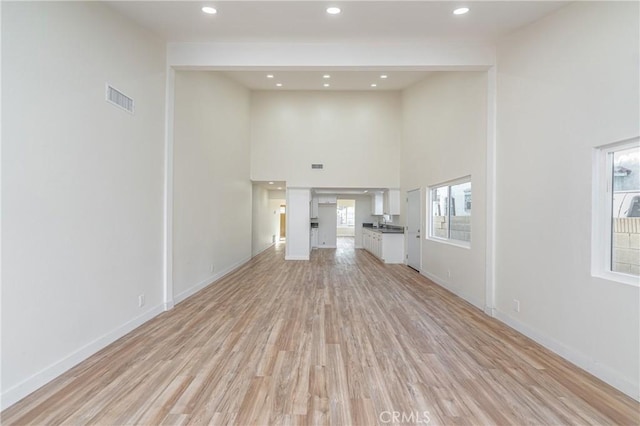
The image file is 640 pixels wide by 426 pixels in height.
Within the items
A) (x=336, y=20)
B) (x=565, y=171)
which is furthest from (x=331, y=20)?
(x=565, y=171)

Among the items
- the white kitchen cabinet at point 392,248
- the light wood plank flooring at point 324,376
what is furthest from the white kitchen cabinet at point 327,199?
the light wood plank flooring at point 324,376

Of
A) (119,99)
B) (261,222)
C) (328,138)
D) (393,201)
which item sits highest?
(328,138)

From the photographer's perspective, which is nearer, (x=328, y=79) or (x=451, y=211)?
(x=451, y=211)

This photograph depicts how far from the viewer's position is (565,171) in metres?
2.93

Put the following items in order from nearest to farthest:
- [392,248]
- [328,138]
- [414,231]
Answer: [414,231]
[392,248]
[328,138]

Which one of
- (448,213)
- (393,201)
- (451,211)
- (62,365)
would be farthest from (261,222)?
(62,365)

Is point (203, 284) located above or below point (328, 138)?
below

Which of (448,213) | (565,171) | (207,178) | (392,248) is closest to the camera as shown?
(565,171)

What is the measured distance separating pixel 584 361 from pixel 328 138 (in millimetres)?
7239

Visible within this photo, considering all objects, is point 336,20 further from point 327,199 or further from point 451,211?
point 327,199

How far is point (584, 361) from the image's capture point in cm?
266

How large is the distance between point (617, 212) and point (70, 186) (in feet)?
15.6

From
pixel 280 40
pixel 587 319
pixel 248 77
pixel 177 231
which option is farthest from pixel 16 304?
pixel 248 77

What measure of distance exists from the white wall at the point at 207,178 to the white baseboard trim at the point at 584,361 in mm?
4637
